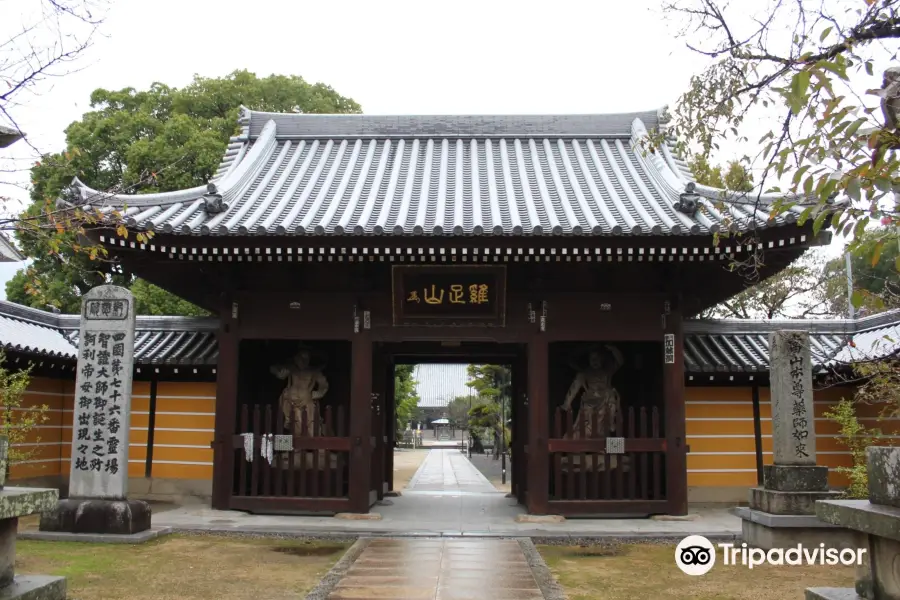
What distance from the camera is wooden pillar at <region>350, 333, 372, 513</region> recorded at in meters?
10.6

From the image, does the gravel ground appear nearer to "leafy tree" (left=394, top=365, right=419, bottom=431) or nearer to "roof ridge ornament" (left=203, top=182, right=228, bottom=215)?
"roof ridge ornament" (left=203, top=182, right=228, bottom=215)

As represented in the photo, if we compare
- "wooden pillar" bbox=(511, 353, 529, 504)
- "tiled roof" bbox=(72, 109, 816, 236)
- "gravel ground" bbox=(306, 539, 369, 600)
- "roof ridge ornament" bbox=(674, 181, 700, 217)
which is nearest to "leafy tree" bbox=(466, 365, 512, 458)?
"wooden pillar" bbox=(511, 353, 529, 504)

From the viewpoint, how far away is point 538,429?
34.8 ft

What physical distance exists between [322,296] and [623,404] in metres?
5.99

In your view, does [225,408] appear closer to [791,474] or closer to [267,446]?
[267,446]

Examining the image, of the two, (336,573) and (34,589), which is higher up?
(34,589)

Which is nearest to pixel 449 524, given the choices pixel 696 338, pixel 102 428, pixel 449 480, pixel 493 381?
pixel 102 428

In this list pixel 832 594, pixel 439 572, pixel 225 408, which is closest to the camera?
pixel 832 594

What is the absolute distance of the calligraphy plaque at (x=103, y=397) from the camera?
8.87 meters

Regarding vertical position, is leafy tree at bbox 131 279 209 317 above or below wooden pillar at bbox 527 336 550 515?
above

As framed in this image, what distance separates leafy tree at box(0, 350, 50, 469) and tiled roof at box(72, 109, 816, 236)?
2.98 metres

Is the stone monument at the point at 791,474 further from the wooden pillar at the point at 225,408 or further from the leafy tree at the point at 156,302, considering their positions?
the leafy tree at the point at 156,302

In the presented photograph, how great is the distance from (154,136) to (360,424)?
1574 centimetres

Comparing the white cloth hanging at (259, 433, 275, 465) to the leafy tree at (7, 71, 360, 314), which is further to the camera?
the leafy tree at (7, 71, 360, 314)
